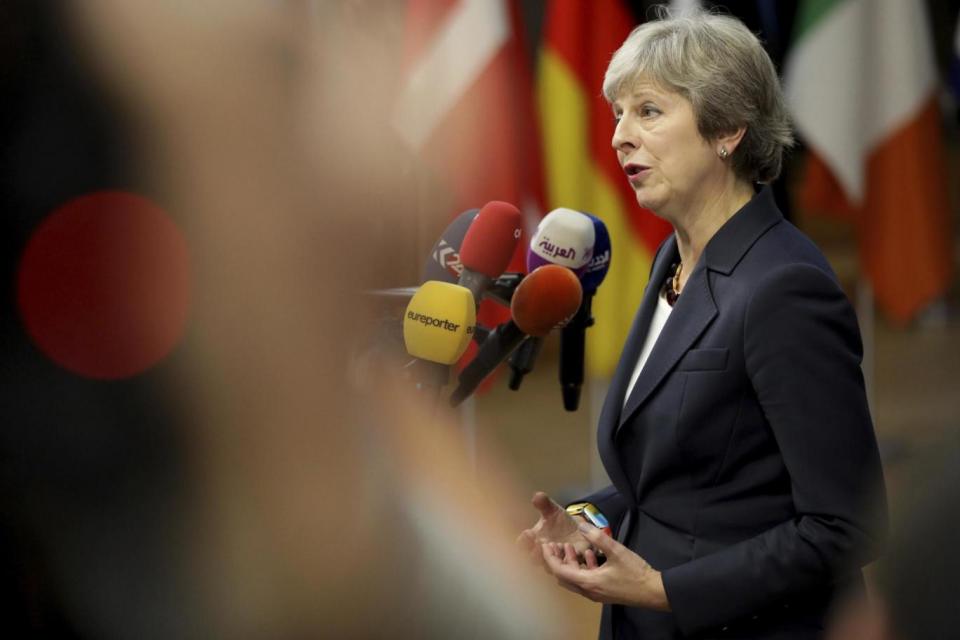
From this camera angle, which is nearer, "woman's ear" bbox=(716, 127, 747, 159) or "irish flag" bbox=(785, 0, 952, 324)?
"woman's ear" bbox=(716, 127, 747, 159)

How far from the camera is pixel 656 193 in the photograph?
45.8 inches

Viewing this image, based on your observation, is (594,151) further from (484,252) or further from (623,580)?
(623,580)

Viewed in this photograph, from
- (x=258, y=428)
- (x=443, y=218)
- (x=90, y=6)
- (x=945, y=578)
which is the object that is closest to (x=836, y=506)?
(x=945, y=578)

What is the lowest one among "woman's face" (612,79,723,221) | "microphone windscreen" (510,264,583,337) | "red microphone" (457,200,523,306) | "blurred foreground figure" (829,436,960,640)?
"blurred foreground figure" (829,436,960,640)

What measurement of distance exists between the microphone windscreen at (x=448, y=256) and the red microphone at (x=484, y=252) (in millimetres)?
34

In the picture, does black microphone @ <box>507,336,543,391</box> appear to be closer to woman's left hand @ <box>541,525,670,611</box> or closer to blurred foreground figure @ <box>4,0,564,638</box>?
blurred foreground figure @ <box>4,0,564,638</box>

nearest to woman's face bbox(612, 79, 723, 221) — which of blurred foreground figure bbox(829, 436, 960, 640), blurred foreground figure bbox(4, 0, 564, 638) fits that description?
blurred foreground figure bbox(4, 0, 564, 638)

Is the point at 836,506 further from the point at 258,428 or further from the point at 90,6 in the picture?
the point at 90,6

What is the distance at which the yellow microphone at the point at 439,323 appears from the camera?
43.3 inches

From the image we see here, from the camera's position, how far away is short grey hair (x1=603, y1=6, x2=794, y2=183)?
1.14 metres

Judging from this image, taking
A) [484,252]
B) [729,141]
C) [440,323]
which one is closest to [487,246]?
[484,252]

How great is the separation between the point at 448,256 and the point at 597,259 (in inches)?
8.2

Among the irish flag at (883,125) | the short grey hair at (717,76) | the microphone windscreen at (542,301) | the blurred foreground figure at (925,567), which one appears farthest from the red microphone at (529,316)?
the irish flag at (883,125)

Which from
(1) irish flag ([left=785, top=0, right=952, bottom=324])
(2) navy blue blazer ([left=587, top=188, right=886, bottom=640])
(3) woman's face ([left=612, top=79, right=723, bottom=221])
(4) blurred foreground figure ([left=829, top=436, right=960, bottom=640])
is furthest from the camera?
(1) irish flag ([left=785, top=0, right=952, bottom=324])
